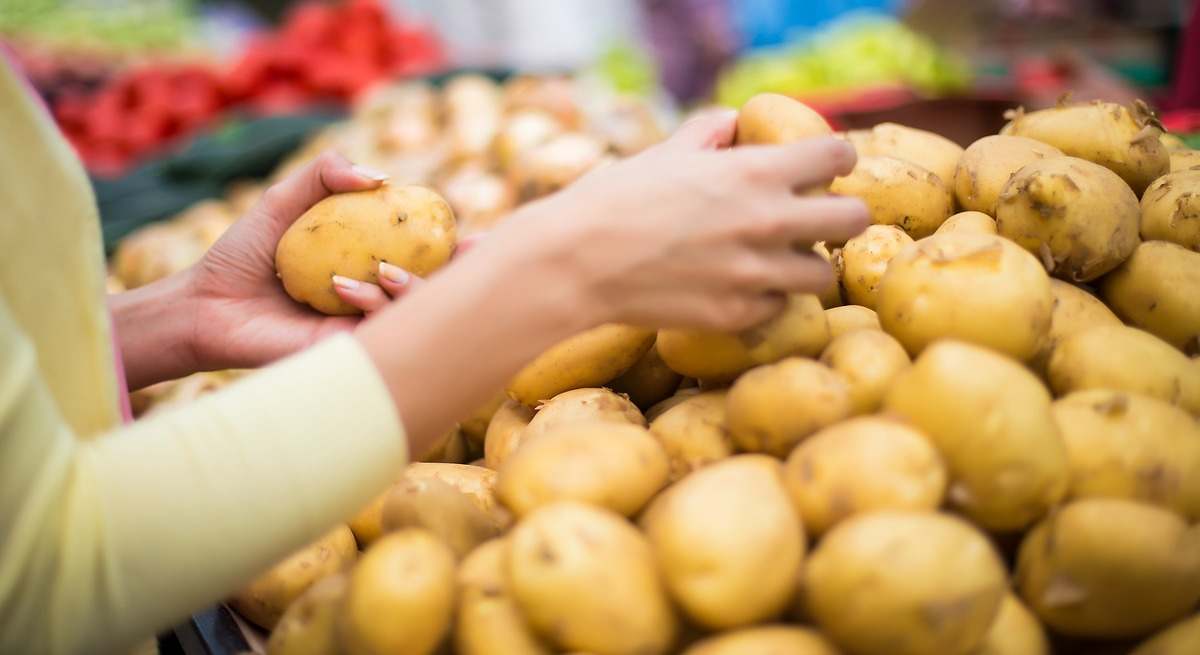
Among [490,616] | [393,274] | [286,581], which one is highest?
[393,274]

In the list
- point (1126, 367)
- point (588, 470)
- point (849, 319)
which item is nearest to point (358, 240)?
point (588, 470)

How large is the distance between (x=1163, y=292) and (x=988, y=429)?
496mm

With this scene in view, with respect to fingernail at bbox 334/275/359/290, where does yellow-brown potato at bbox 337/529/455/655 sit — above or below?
below

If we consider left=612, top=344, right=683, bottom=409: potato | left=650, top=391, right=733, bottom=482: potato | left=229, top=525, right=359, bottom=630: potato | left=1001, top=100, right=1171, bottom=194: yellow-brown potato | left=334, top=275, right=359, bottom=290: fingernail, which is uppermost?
left=1001, top=100, right=1171, bottom=194: yellow-brown potato

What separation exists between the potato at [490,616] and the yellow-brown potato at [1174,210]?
39.7 inches

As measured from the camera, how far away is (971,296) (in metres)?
1.00

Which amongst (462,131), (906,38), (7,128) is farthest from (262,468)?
(906,38)

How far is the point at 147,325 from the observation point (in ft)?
4.96

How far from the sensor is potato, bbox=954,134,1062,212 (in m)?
1.32

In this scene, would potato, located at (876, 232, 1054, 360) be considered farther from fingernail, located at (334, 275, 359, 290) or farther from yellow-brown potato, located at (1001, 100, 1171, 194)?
fingernail, located at (334, 275, 359, 290)

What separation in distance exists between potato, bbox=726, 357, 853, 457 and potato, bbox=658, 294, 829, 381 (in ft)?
0.17

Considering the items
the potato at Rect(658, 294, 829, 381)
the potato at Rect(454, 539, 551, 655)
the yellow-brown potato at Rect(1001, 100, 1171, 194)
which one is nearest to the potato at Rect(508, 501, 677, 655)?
the potato at Rect(454, 539, 551, 655)

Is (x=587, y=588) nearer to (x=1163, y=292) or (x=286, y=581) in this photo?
(x=286, y=581)

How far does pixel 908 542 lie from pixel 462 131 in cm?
279
